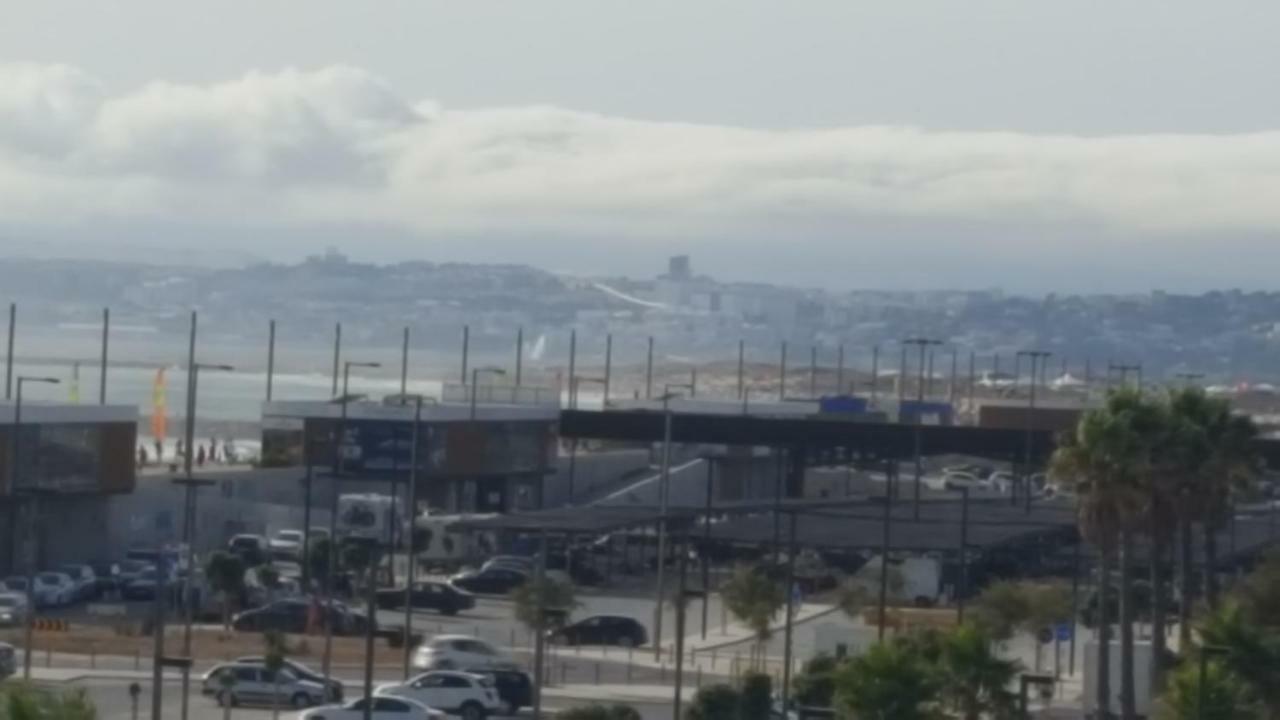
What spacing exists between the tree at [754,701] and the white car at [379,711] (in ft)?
16.2

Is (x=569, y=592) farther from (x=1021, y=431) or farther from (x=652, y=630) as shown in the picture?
(x=1021, y=431)

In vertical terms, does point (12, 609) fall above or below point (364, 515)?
below

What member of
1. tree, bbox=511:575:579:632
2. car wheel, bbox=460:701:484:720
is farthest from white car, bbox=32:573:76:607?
car wheel, bbox=460:701:484:720

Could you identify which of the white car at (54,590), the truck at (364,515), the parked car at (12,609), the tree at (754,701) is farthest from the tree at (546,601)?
the truck at (364,515)

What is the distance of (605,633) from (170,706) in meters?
16.6

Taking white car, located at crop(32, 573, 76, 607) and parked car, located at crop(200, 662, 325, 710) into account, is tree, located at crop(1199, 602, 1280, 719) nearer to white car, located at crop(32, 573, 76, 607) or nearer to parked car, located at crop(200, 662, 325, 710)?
parked car, located at crop(200, 662, 325, 710)

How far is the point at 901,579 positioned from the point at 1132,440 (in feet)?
79.9

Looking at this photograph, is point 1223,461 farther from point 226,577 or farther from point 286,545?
point 286,545

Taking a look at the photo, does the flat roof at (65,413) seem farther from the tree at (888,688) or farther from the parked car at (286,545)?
the tree at (888,688)

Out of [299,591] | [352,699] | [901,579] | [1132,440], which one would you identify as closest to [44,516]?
[299,591]

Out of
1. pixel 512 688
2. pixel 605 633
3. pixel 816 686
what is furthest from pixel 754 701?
pixel 605 633

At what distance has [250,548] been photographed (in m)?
74.8

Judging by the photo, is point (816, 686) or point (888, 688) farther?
point (816, 686)

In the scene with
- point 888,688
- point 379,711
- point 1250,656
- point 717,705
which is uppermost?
point 1250,656
